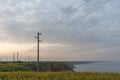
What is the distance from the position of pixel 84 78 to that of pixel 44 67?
97.0 meters

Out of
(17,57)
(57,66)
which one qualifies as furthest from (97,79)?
(17,57)

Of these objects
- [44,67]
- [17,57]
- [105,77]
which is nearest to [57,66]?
[44,67]

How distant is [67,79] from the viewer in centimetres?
2478

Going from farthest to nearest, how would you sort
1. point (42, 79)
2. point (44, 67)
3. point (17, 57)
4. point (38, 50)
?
point (17, 57), point (44, 67), point (38, 50), point (42, 79)

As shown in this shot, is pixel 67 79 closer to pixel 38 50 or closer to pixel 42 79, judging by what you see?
pixel 42 79

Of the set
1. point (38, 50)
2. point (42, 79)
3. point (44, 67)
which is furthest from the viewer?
point (44, 67)

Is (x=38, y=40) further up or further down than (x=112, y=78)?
further up

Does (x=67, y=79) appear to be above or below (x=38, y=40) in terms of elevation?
below

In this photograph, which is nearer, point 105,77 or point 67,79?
point 67,79

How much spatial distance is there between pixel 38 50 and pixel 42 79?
44.3 metres

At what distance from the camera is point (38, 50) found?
Answer: 67.9 metres

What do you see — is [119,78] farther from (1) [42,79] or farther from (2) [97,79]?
(1) [42,79]

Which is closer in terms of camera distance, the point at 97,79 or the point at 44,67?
the point at 97,79

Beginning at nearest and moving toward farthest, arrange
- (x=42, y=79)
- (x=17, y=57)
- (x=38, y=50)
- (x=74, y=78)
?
(x=42, y=79)
(x=74, y=78)
(x=38, y=50)
(x=17, y=57)
